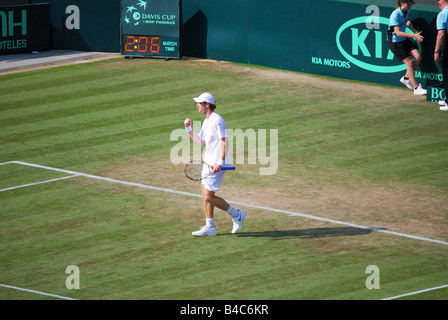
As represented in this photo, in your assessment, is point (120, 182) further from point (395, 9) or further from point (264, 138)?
point (395, 9)

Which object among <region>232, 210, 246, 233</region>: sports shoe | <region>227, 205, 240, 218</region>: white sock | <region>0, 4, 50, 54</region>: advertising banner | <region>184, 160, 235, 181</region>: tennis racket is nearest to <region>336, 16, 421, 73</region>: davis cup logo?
<region>184, 160, 235, 181</region>: tennis racket

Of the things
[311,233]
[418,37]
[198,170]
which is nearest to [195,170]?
[198,170]

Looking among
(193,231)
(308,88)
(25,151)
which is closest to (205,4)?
(308,88)

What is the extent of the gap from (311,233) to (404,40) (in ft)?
31.0

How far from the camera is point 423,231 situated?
44.6ft

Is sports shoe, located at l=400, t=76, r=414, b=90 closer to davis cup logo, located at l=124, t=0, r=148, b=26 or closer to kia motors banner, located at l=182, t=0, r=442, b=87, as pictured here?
kia motors banner, located at l=182, t=0, r=442, b=87

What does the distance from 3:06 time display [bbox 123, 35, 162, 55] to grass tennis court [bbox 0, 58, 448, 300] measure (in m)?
1.22

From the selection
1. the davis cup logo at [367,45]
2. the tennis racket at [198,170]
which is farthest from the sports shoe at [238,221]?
the davis cup logo at [367,45]

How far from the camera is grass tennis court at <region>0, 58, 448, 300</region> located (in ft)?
38.9

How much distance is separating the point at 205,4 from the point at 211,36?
0.95 meters

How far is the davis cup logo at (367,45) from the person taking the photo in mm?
22297

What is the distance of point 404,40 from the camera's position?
21.5 meters

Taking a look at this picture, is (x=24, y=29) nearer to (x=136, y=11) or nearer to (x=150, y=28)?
(x=136, y=11)

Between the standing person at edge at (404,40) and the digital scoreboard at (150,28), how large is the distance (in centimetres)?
682
